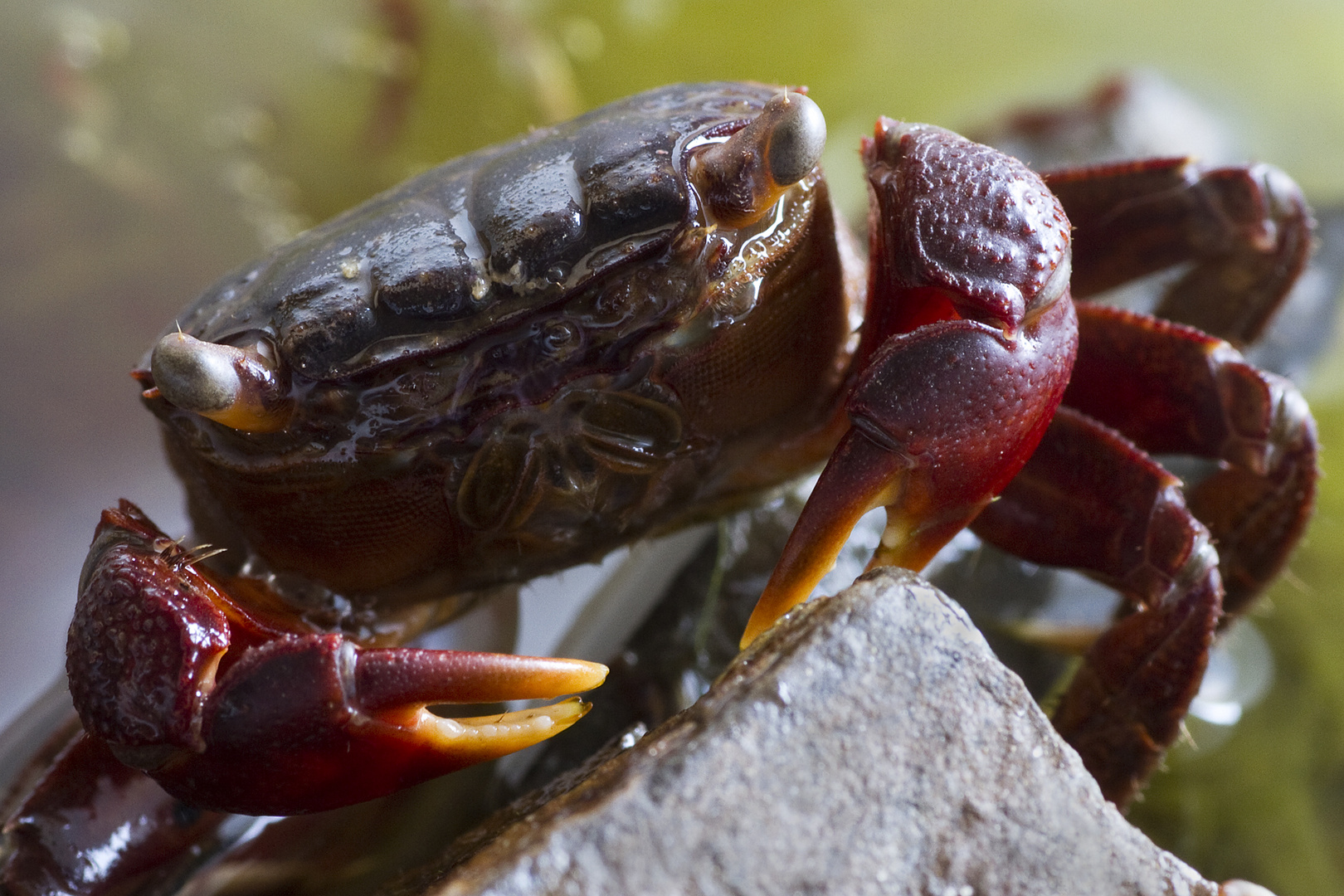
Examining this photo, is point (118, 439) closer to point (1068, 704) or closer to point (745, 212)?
point (745, 212)

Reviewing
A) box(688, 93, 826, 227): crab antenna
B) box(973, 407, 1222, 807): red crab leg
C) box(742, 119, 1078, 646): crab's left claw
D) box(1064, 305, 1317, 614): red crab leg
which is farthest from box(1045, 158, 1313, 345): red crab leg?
box(688, 93, 826, 227): crab antenna

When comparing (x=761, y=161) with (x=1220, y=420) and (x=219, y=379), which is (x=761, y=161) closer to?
(x=219, y=379)

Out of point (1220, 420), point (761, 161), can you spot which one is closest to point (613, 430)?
point (761, 161)

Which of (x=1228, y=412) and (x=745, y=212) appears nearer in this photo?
(x=745, y=212)

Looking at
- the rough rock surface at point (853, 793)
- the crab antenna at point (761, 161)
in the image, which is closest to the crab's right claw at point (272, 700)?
the rough rock surface at point (853, 793)

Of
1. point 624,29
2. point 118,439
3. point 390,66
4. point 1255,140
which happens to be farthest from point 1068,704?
point 390,66

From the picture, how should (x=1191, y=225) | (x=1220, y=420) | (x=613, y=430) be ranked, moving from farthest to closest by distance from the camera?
(x=1191, y=225) < (x=1220, y=420) < (x=613, y=430)
